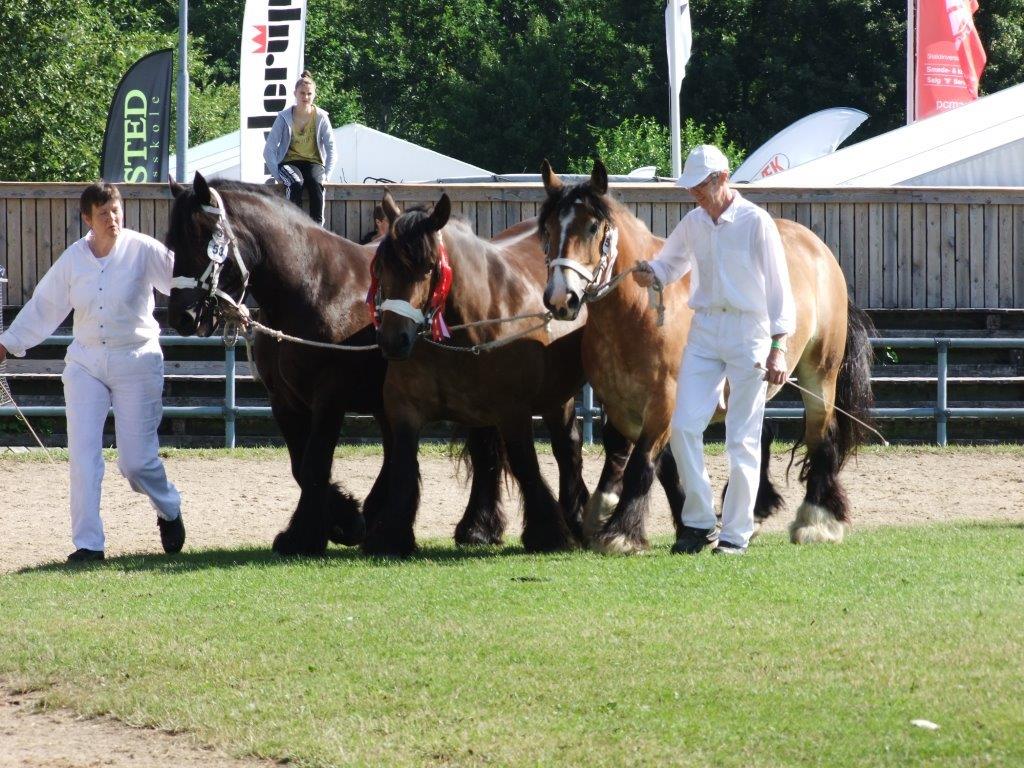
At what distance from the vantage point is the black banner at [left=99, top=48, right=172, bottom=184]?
20891 mm

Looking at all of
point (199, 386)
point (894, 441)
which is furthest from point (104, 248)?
point (894, 441)

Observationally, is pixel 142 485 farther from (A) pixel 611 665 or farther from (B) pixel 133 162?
(B) pixel 133 162

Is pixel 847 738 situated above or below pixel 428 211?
below

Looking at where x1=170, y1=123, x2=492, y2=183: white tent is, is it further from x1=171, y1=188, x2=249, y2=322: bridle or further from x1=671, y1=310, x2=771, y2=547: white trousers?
x1=671, y1=310, x2=771, y2=547: white trousers

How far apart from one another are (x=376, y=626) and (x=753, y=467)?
2.40 m

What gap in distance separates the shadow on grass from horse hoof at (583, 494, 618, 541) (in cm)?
26

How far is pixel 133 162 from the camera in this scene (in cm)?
2117

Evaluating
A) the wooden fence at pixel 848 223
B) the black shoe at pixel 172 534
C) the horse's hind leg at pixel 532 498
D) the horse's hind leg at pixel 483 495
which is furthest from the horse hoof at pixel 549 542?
the wooden fence at pixel 848 223

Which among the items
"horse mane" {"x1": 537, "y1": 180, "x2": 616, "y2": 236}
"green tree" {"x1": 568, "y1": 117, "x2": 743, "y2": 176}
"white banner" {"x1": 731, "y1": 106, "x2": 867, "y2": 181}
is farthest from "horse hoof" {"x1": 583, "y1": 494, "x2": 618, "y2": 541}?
"green tree" {"x1": 568, "y1": 117, "x2": 743, "y2": 176}

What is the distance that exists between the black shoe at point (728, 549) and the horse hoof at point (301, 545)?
2200 mm

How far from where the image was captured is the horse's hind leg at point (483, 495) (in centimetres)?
923

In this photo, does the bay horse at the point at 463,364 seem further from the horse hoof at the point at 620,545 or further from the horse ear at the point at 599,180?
the horse ear at the point at 599,180

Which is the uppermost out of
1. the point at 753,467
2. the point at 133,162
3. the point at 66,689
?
the point at 133,162

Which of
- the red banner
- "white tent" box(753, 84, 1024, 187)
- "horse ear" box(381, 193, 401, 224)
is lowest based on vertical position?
"horse ear" box(381, 193, 401, 224)
